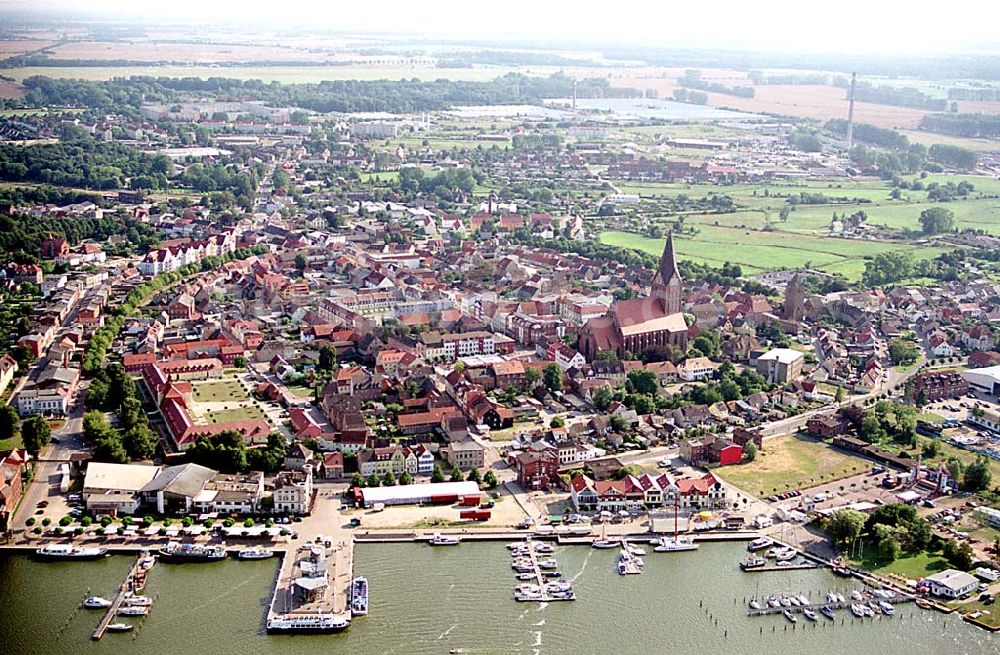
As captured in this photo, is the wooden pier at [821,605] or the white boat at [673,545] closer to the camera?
the wooden pier at [821,605]

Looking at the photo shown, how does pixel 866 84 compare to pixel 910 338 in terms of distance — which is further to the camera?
pixel 866 84

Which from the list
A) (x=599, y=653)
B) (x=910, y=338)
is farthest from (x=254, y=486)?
(x=910, y=338)

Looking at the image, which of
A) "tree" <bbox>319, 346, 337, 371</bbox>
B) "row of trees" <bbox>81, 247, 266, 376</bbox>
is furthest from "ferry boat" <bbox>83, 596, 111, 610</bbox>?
"tree" <bbox>319, 346, 337, 371</bbox>

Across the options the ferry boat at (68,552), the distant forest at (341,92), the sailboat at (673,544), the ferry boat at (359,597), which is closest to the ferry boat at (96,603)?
the ferry boat at (68,552)

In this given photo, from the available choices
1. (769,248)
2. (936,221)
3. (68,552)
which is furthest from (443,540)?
(936,221)

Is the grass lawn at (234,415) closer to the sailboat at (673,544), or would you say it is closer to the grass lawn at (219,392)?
the grass lawn at (219,392)

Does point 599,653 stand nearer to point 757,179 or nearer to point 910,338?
point 910,338
